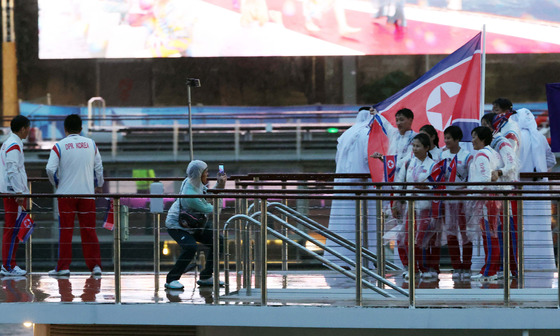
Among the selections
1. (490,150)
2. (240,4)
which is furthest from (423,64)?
(490,150)

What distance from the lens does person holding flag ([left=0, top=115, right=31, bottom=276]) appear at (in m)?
8.29

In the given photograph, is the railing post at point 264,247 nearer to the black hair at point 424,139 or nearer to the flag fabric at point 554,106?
the black hair at point 424,139

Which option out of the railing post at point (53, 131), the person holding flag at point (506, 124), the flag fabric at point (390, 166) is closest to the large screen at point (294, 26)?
the railing post at point (53, 131)

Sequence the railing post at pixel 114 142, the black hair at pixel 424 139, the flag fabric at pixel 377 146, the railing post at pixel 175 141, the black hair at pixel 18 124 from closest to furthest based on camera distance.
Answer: the black hair at pixel 424 139
the black hair at pixel 18 124
the flag fabric at pixel 377 146
the railing post at pixel 175 141
the railing post at pixel 114 142

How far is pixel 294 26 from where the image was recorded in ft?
76.5

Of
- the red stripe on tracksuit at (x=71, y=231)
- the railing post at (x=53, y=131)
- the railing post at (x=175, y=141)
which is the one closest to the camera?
the red stripe on tracksuit at (x=71, y=231)

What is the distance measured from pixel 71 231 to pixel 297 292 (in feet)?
6.36

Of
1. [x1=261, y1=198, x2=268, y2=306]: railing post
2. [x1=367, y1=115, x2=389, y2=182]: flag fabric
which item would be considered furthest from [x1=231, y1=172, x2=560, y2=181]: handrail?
[x1=261, y1=198, x2=268, y2=306]: railing post

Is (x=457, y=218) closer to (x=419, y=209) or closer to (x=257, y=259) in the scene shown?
(x=419, y=209)

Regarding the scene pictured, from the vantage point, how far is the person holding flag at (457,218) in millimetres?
7100

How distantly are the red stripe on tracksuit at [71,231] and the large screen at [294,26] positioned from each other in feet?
49.9

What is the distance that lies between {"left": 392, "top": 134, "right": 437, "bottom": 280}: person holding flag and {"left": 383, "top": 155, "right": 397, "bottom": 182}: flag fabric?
128 mm

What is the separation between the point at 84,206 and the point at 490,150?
313 cm

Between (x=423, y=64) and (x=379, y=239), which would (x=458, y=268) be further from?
(x=423, y=64)
